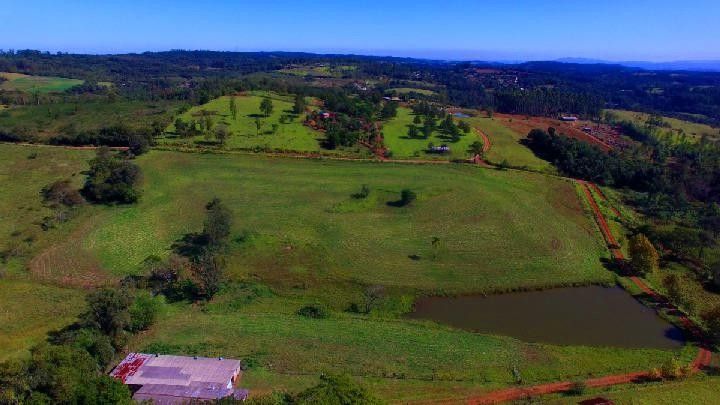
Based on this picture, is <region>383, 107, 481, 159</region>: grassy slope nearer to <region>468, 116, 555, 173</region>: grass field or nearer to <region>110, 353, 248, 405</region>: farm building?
<region>468, 116, 555, 173</region>: grass field

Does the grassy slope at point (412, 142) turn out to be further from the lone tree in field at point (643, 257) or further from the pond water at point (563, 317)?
the pond water at point (563, 317)

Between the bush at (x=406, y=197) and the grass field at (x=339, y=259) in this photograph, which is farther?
the bush at (x=406, y=197)

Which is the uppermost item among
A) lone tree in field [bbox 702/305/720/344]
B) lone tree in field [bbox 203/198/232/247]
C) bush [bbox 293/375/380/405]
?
lone tree in field [bbox 203/198/232/247]

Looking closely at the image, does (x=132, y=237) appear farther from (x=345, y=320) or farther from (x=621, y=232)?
(x=621, y=232)

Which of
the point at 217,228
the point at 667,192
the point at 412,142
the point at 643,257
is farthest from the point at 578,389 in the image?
the point at 412,142

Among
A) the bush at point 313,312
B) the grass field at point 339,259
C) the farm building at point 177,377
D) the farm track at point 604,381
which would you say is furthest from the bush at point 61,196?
the farm track at point 604,381

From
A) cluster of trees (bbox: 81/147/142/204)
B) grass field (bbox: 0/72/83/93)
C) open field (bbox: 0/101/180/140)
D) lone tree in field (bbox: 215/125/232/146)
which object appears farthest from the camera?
grass field (bbox: 0/72/83/93)

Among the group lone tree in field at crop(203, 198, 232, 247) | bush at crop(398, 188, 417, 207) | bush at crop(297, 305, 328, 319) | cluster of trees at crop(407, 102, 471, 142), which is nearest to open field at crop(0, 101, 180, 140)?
lone tree in field at crop(203, 198, 232, 247)
